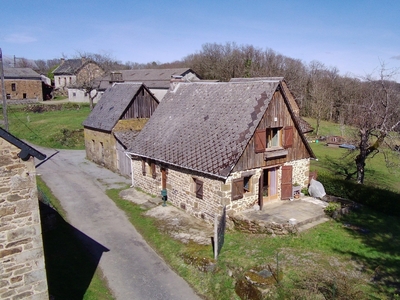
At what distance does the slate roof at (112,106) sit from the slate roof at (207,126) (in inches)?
198

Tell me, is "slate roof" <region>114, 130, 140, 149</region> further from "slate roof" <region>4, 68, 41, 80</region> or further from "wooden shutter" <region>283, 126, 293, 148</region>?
"slate roof" <region>4, 68, 41, 80</region>

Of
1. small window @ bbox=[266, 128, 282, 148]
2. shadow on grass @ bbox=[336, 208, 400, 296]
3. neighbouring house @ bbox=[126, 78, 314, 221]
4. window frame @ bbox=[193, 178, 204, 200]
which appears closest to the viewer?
shadow on grass @ bbox=[336, 208, 400, 296]

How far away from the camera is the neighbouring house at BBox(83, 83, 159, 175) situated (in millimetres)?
25883

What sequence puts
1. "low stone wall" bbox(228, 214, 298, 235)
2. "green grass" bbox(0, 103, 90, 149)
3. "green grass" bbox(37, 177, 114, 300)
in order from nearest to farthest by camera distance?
"green grass" bbox(37, 177, 114, 300)
"low stone wall" bbox(228, 214, 298, 235)
"green grass" bbox(0, 103, 90, 149)

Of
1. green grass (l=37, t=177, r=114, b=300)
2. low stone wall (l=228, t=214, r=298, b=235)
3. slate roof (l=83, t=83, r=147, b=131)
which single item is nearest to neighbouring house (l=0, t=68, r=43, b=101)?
slate roof (l=83, t=83, r=147, b=131)

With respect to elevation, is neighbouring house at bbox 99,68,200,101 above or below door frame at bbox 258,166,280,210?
above

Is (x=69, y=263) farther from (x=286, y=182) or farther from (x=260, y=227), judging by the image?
(x=286, y=182)

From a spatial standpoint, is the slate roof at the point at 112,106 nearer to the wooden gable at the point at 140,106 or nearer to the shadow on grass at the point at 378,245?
the wooden gable at the point at 140,106

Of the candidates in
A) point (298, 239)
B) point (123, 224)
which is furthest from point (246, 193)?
point (123, 224)

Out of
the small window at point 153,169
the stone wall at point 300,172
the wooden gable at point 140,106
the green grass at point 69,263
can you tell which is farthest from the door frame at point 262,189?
the wooden gable at point 140,106

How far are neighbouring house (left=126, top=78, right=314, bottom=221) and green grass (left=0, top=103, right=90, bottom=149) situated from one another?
19102mm

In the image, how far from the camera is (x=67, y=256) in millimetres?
13875

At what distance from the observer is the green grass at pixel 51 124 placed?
3750 centimetres

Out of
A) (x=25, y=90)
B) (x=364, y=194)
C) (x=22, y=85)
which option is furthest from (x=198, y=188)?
(x=25, y=90)
